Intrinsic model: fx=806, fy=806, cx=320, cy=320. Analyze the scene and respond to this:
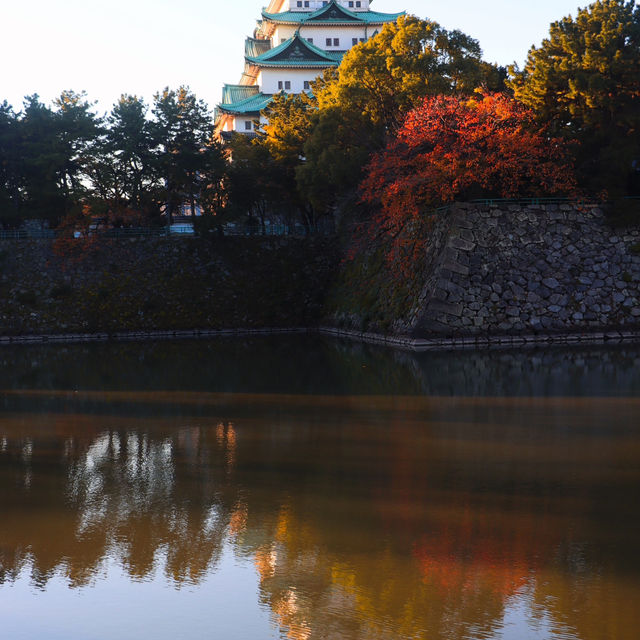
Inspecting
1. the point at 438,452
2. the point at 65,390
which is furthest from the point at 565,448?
the point at 65,390

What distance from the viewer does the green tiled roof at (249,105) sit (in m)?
54.9

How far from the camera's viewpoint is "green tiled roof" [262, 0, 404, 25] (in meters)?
56.9

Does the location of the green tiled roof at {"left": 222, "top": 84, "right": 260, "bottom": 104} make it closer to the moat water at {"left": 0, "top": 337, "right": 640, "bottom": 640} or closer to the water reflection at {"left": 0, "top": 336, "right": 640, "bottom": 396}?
the water reflection at {"left": 0, "top": 336, "right": 640, "bottom": 396}

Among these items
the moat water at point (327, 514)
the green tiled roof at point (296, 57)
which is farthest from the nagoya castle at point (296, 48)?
the moat water at point (327, 514)

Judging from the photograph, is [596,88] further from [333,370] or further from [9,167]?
[9,167]

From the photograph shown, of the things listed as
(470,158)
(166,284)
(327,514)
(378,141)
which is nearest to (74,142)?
(166,284)

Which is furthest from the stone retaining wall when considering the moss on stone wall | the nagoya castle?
the nagoya castle

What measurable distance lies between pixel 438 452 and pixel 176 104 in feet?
102

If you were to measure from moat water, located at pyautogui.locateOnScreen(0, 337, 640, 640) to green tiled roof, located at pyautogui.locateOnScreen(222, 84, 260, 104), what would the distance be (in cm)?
4738

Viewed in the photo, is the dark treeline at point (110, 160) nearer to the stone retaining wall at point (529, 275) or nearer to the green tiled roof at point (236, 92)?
the stone retaining wall at point (529, 275)

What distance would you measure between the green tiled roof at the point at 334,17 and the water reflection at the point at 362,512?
48591 mm

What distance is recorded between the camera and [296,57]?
5578cm

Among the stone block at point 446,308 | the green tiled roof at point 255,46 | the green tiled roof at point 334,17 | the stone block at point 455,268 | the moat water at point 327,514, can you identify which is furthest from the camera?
the green tiled roof at point 255,46

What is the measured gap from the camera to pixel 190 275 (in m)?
37.3
